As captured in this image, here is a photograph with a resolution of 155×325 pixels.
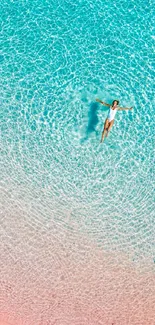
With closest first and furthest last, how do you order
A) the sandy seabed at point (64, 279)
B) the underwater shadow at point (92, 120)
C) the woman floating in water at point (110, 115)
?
the sandy seabed at point (64, 279) < the woman floating in water at point (110, 115) < the underwater shadow at point (92, 120)

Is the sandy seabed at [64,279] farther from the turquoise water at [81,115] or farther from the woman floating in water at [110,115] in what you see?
the woman floating in water at [110,115]

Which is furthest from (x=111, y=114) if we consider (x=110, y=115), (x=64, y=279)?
(x=64, y=279)

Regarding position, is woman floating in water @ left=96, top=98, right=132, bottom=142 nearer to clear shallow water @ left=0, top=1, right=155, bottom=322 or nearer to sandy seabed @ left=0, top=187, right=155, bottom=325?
clear shallow water @ left=0, top=1, right=155, bottom=322

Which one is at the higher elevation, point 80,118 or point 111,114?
point 111,114

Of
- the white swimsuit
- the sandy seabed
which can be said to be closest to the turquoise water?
the sandy seabed

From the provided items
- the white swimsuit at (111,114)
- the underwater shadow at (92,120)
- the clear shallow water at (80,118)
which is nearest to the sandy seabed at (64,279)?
the clear shallow water at (80,118)

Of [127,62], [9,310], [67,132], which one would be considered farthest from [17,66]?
[9,310]

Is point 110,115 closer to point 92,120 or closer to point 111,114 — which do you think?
point 111,114
